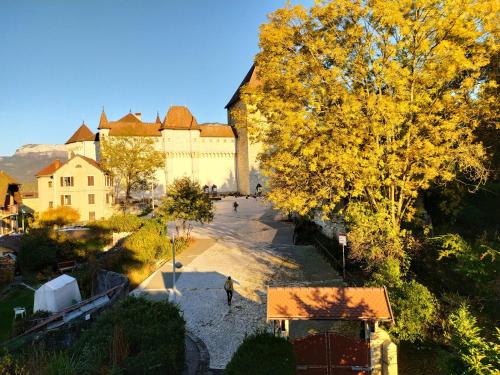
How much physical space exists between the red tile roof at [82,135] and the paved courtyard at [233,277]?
142 ft

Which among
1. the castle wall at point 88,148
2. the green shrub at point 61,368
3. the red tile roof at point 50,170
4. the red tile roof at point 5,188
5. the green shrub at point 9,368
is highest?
the castle wall at point 88,148

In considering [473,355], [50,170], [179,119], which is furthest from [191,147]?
[473,355]

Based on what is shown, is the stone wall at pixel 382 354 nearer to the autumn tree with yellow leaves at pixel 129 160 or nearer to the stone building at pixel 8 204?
the autumn tree with yellow leaves at pixel 129 160

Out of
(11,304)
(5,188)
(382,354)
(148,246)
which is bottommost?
(11,304)

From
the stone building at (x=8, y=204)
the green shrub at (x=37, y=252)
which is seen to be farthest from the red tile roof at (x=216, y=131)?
the green shrub at (x=37, y=252)

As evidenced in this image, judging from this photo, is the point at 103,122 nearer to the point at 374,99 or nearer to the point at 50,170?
the point at 50,170

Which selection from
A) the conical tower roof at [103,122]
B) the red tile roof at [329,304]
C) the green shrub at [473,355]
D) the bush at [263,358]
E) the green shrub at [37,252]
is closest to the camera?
the green shrub at [473,355]

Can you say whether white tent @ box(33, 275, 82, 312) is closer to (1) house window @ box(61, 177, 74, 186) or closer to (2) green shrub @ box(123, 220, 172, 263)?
(2) green shrub @ box(123, 220, 172, 263)

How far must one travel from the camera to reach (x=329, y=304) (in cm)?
886

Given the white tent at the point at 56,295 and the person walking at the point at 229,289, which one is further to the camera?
the white tent at the point at 56,295

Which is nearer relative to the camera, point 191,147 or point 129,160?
point 129,160

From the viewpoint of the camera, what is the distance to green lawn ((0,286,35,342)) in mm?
16675

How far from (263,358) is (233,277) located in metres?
10.6

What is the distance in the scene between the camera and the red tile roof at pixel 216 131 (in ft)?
218
